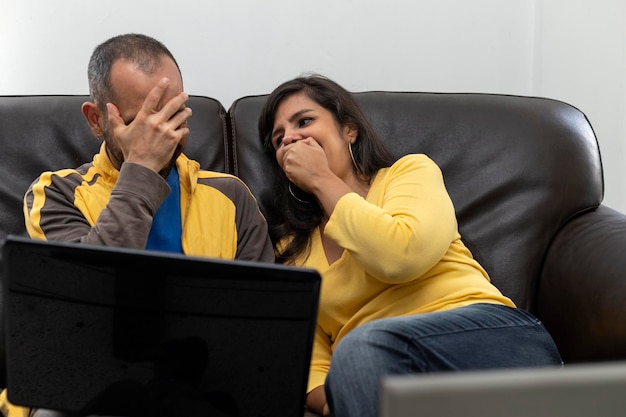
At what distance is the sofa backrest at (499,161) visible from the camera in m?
1.88

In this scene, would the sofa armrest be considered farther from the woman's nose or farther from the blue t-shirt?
the blue t-shirt

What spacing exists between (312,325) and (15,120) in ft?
3.73

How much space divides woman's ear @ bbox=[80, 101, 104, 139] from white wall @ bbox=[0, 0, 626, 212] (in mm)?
539

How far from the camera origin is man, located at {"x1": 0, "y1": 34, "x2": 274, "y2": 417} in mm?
1515

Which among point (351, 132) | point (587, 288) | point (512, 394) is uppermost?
point (512, 394)

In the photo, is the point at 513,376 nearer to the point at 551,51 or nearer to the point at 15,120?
the point at 15,120

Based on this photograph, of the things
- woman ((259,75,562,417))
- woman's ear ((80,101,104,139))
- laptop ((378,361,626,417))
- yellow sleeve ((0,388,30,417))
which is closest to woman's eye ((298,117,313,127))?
woman ((259,75,562,417))

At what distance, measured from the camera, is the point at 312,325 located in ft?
3.38

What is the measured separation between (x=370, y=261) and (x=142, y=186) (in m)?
0.41

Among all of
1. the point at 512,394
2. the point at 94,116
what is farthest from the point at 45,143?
the point at 512,394

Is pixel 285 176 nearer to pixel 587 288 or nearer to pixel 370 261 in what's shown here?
pixel 370 261

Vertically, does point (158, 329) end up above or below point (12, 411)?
above

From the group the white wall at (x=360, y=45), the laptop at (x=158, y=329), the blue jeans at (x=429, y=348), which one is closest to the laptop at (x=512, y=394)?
the laptop at (x=158, y=329)

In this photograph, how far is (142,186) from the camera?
1520 mm
